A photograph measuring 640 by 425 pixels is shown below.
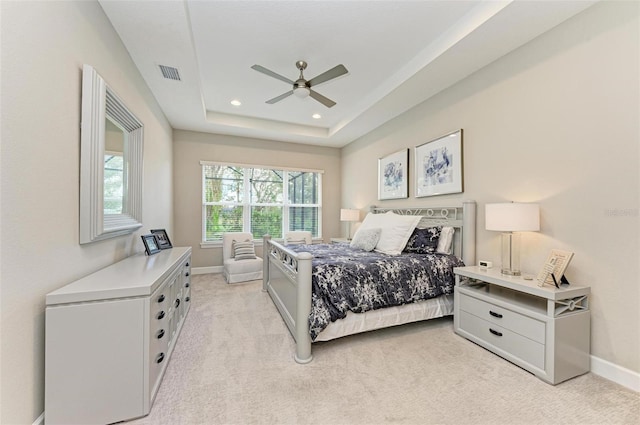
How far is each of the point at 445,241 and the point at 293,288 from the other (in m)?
1.90

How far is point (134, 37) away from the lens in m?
2.30

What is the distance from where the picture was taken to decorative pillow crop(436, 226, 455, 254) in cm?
310

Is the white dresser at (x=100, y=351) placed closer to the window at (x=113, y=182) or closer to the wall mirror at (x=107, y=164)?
the wall mirror at (x=107, y=164)

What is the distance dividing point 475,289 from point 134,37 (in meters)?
3.87

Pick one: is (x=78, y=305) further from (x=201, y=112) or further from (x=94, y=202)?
(x=201, y=112)

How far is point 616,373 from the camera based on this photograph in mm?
1849

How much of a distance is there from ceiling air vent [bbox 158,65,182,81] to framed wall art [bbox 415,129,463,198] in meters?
3.19

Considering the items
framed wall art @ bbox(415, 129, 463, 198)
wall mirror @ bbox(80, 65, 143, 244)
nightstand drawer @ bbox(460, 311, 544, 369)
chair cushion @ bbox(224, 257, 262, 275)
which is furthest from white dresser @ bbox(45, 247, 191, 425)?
framed wall art @ bbox(415, 129, 463, 198)

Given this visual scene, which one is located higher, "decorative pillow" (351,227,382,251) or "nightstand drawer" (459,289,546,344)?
Result: "decorative pillow" (351,227,382,251)

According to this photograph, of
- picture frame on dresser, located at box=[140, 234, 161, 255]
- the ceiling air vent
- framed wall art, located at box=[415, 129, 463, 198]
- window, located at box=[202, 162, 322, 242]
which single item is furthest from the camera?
window, located at box=[202, 162, 322, 242]

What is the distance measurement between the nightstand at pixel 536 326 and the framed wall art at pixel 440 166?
1279 millimetres

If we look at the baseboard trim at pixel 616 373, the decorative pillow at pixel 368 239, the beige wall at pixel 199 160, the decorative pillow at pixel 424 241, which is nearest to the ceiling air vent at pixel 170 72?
the beige wall at pixel 199 160

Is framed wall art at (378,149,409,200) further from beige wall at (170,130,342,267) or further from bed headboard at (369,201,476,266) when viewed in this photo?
beige wall at (170,130,342,267)

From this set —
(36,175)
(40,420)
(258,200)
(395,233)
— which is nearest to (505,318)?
(395,233)
